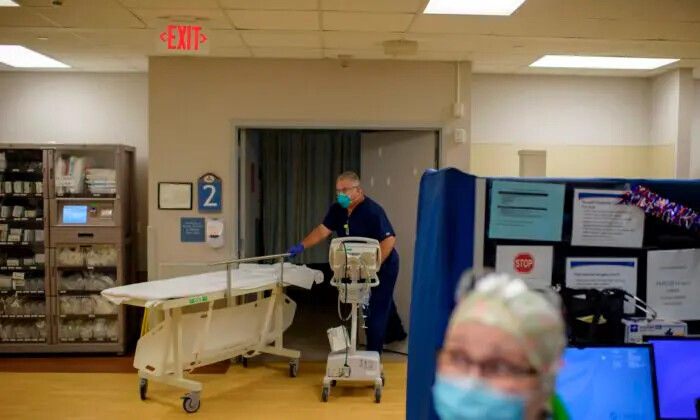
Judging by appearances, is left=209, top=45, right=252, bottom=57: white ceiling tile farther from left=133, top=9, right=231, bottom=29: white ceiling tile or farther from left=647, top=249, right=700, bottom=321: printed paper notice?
left=647, top=249, right=700, bottom=321: printed paper notice

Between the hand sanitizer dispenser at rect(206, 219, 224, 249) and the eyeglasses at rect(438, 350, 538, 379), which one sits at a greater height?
the eyeglasses at rect(438, 350, 538, 379)

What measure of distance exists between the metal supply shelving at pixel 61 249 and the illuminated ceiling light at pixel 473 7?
3.22 meters

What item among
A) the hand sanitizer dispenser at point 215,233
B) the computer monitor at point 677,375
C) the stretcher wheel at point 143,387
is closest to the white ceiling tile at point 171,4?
the hand sanitizer dispenser at point 215,233

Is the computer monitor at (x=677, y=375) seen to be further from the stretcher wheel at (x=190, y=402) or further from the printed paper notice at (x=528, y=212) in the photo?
the stretcher wheel at (x=190, y=402)

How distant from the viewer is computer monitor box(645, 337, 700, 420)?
1.86 meters

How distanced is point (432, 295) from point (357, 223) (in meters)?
2.86

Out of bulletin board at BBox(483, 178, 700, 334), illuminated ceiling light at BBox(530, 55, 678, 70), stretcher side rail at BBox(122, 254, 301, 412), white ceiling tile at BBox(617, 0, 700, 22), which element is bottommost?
stretcher side rail at BBox(122, 254, 301, 412)

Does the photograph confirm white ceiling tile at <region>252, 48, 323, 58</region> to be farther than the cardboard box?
Yes

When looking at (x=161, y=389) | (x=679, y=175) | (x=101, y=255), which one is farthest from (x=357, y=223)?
(x=679, y=175)

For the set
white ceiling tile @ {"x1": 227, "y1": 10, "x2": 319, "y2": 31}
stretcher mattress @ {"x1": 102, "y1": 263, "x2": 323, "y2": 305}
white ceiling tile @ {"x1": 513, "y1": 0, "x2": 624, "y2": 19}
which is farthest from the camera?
stretcher mattress @ {"x1": 102, "y1": 263, "x2": 323, "y2": 305}

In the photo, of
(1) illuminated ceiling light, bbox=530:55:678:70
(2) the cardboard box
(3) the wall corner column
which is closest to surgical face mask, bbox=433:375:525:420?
(2) the cardboard box

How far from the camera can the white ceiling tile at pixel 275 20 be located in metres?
3.81

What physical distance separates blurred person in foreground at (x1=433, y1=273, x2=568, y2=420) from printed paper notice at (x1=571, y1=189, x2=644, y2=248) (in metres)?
1.12

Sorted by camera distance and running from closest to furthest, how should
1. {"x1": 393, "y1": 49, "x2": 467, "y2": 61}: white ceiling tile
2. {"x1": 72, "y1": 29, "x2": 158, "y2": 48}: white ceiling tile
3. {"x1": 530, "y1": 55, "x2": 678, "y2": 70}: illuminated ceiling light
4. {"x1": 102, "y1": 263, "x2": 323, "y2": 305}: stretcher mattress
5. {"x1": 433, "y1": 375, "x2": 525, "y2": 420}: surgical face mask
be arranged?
{"x1": 433, "y1": 375, "x2": 525, "y2": 420}: surgical face mask, {"x1": 102, "y1": 263, "x2": 323, "y2": 305}: stretcher mattress, {"x1": 72, "y1": 29, "x2": 158, "y2": 48}: white ceiling tile, {"x1": 393, "y1": 49, "x2": 467, "y2": 61}: white ceiling tile, {"x1": 530, "y1": 55, "x2": 678, "y2": 70}: illuminated ceiling light
